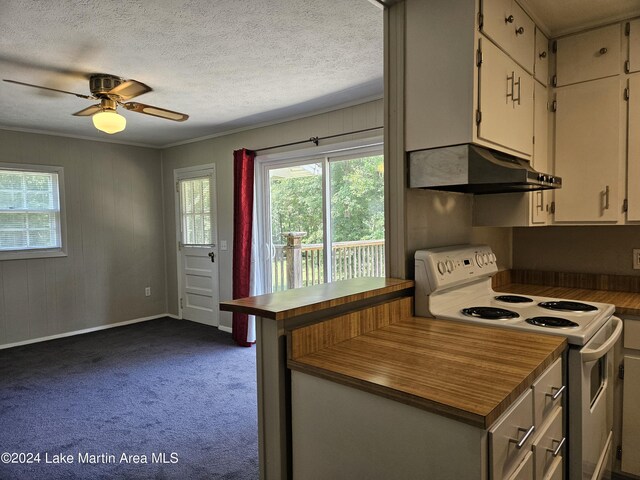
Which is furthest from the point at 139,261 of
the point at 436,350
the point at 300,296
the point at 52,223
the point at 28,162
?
the point at 436,350

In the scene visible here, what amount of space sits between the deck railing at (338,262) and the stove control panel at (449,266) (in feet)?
5.34

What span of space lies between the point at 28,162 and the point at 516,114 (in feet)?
16.1

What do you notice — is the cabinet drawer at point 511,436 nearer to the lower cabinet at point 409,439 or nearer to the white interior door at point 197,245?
the lower cabinet at point 409,439

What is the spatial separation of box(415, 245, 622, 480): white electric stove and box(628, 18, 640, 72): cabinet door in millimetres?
1223

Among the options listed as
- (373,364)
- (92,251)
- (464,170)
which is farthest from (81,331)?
(464,170)

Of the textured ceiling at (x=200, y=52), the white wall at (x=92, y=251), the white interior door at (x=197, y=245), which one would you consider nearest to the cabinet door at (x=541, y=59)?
the textured ceiling at (x=200, y=52)

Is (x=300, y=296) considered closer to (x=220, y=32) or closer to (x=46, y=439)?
(x=220, y=32)

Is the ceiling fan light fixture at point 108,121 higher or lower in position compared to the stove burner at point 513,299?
higher

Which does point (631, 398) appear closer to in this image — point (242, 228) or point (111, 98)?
point (242, 228)

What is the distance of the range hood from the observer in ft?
5.31

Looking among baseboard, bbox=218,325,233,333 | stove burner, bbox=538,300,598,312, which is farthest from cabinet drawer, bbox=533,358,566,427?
baseboard, bbox=218,325,233,333

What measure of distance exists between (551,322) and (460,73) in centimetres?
106

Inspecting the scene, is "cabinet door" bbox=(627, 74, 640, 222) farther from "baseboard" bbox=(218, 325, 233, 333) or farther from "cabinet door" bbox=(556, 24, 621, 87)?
"baseboard" bbox=(218, 325, 233, 333)

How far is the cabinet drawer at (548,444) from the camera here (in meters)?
1.23
